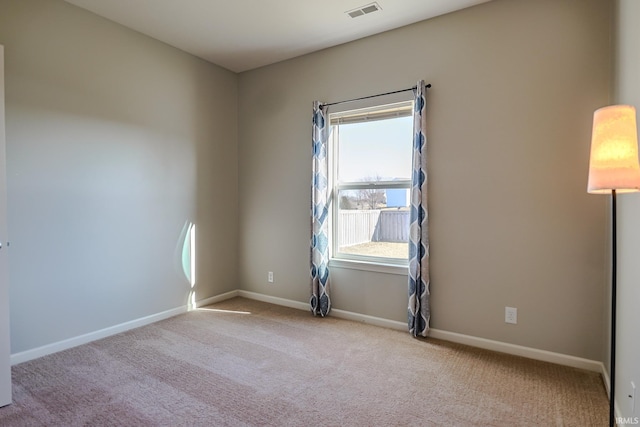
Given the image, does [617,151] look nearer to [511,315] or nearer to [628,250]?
[628,250]

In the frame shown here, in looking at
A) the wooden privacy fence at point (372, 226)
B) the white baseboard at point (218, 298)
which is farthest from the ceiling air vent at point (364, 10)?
the white baseboard at point (218, 298)

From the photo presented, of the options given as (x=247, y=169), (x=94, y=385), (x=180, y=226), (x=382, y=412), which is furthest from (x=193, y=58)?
(x=382, y=412)

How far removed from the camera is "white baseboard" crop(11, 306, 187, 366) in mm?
2598

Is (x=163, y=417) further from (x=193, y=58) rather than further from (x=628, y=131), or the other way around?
(x=193, y=58)

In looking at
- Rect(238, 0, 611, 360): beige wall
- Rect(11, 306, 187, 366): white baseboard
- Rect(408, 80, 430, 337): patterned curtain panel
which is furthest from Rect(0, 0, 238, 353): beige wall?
Rect(408, 80, 430, 337): patterned curtain panel

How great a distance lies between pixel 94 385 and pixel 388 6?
11.5 feet

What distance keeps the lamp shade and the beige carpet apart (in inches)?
53.2

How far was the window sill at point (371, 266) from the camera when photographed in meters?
3.29

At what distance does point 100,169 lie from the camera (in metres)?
3.04

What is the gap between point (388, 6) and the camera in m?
2.86

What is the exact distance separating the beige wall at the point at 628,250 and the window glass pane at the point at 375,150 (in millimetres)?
1572

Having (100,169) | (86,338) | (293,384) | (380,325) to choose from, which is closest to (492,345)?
(380,325)

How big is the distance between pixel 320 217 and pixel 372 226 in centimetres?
54

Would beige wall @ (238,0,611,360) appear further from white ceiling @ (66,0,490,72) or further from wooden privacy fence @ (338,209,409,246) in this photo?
wooden privacy fence @ (338,209,409,246)
